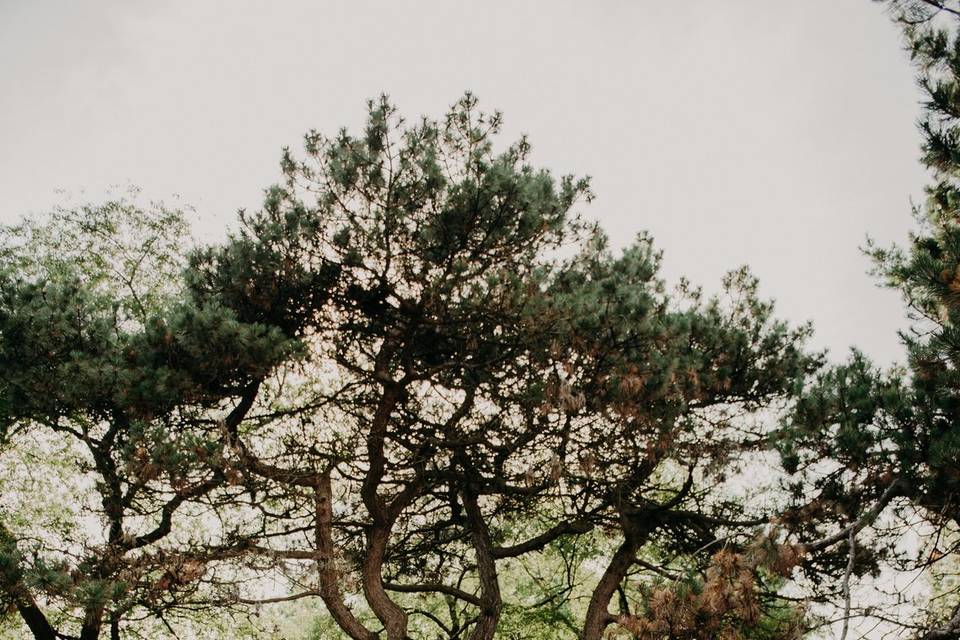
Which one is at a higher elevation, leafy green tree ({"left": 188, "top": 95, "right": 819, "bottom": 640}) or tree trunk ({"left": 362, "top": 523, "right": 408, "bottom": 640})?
leafy green tree ({"left": 188, "top": 95, "right": 819, "bottom": 640})

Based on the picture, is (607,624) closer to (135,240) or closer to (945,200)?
(945,200)

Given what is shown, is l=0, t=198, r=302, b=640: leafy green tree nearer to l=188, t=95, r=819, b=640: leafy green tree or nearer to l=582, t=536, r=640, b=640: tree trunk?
l=188, t=95, r=819, b=640: leafy green tree

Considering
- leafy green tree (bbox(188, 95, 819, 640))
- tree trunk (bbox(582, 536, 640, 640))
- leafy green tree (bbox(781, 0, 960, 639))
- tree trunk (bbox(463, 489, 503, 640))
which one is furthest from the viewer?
tree trunk (bbox(582, 536, 640, 640))

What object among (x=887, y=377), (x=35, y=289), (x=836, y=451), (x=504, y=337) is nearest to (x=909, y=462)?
(x=836, y=451)

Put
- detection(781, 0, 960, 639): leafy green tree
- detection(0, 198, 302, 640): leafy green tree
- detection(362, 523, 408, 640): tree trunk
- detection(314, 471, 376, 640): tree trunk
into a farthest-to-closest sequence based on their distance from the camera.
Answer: detection(362, 523, 408, 640): tree trunk, detection(314, 471, 376, 640): tree trunk, detection(0, 198, 302, 640): leafy green tree, detection(781, 0, 960, 639): leafy green tree

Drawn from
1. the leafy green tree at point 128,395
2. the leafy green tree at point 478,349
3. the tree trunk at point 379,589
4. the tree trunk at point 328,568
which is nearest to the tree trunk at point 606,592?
the leafy green tree at point 478,349

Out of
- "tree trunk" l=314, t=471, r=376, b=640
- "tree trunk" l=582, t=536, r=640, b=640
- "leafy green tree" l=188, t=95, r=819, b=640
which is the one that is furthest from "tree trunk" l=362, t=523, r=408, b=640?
"tree trunk" l=582, t=536, r=640, b=640

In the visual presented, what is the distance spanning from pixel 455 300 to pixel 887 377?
3.17 metres

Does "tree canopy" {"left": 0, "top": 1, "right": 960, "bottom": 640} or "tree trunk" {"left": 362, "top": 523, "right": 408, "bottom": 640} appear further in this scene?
"tree trunk" {"left": 362, "top": 523, "right": 408, "bottom": 640}

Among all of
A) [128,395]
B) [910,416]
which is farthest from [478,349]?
[910,416]

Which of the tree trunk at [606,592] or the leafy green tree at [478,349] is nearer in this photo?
the leafy green tree at [478,349]

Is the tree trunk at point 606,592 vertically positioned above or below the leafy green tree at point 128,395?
below

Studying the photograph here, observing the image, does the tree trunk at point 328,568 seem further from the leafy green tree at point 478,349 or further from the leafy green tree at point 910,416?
the leafy green tree at point 910,416

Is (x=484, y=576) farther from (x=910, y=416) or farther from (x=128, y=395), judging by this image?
(x=910, y=416)
